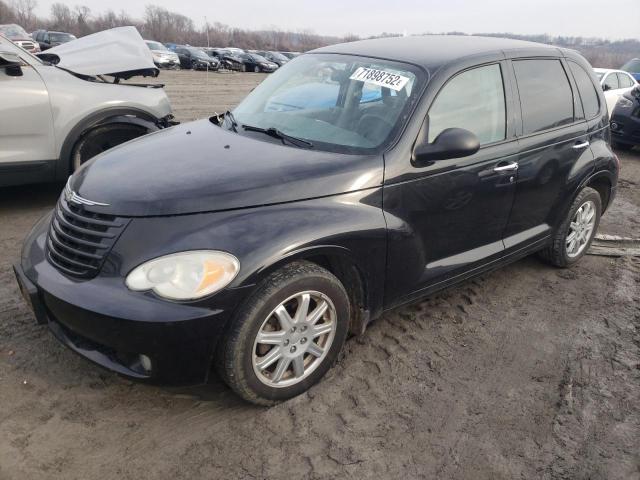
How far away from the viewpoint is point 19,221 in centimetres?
484

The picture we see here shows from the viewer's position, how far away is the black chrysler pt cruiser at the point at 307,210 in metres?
2.33

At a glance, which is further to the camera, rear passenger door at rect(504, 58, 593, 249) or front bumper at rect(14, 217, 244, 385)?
rear passenger door at rect(504, 58, 593, 249)

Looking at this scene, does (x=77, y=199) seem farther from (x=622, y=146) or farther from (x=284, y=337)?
(x=622, y=146)

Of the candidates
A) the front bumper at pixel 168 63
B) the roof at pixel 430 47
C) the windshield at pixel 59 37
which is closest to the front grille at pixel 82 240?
the roof at pixel 430 47

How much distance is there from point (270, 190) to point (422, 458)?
143 centimetres

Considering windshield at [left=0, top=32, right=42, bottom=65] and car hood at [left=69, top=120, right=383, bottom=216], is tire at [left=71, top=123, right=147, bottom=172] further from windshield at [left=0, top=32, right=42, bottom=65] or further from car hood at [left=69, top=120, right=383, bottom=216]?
car hood at [left=69, top=120, right=383, bottom=216]

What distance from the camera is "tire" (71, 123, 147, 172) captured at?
5.14 m

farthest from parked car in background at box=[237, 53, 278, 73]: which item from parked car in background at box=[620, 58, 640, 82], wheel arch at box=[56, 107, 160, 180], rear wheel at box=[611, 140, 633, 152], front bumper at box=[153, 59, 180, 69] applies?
wheel arch at box=[56, 107, 160, 180]

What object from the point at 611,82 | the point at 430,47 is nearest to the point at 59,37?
the point at 611,82

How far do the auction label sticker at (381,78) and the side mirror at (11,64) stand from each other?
316 cm

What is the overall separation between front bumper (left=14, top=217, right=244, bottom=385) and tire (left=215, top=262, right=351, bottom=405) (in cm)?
10

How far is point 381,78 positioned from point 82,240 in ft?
6.36

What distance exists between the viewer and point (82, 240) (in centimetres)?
249

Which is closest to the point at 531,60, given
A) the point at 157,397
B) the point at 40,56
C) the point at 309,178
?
the point at 309,178
